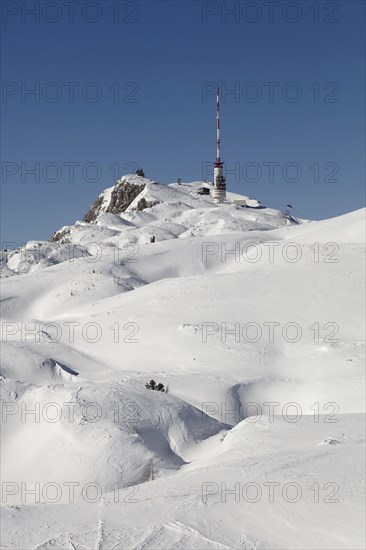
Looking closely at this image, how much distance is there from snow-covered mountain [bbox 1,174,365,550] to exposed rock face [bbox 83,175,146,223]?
6043 centimetres

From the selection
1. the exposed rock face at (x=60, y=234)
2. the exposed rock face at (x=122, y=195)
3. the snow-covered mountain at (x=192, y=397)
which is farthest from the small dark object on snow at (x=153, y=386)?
the exposed rock face at (x=122, y=195)

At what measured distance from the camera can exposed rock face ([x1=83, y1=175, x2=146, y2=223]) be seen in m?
106

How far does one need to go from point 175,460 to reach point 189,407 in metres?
2.74

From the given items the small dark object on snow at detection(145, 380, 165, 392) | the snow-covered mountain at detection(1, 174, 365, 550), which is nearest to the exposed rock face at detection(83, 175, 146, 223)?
the snow-covered mountain at detection(1, 174, 365, 550)

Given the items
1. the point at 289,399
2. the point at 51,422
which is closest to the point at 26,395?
the point at 51,422

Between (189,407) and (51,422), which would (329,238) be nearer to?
(189,407)

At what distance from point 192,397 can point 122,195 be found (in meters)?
90.1

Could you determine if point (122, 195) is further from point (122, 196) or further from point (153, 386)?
point (153, 386)

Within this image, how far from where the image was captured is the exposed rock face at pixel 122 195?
349ft

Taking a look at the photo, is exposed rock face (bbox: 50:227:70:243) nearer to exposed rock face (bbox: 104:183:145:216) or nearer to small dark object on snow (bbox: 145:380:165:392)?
exposed rock face (bbox: 104:183:145:216)

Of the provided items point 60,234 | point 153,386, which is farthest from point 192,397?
point 60,234

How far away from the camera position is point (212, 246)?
153ft

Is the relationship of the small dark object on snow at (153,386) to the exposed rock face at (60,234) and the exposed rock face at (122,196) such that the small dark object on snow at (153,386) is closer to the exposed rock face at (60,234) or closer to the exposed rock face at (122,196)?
the exposed rock face at (60,234)

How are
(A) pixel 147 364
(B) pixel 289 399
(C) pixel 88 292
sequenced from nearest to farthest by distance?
(B) pixel 289 399 → (A) pixel 147 364 → (C) pixel 88 292
